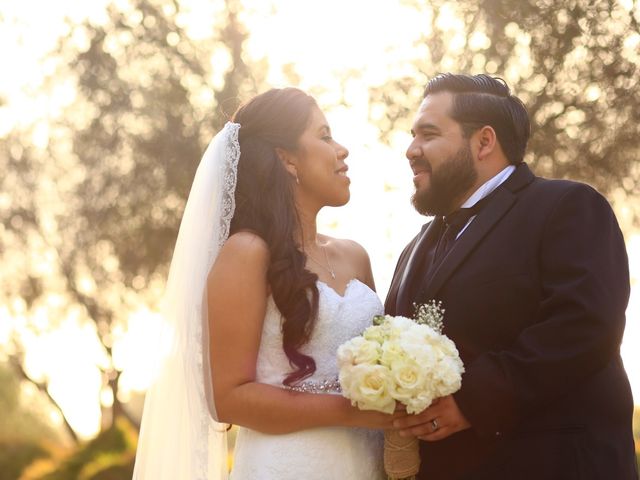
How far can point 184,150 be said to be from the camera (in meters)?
12.5

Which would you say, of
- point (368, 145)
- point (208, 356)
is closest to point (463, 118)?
point (208, 356)

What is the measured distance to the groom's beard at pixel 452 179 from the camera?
546cm

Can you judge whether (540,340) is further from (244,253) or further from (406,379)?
(244,253)

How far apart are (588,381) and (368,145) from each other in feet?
21.0

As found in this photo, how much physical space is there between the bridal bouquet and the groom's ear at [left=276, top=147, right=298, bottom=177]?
3.80 ft

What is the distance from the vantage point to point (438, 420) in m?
4.55

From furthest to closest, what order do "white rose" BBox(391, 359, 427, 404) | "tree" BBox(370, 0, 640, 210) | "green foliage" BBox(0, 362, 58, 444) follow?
"green foliage" BBox(0, 362, 58, 444), "tree" BBox(370, 0, 640, 210), "white rose" BBox(391, 359, 427, 404)

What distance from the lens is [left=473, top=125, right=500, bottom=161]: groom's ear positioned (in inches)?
216

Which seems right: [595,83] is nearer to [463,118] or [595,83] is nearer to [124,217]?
[463,118]

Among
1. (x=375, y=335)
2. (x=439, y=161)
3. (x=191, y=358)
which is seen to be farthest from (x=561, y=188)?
(x=191, y=358)

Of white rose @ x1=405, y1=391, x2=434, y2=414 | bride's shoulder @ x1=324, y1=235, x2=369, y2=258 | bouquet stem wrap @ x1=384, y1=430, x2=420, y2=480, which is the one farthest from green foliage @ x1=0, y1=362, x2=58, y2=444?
white rose @ x1=405, y1=391, x2=434, y2=414

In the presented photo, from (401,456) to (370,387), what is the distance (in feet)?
1.93

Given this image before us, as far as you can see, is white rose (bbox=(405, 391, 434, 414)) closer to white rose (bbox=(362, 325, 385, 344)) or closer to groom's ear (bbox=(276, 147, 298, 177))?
white rose (bbox=(362, 325, 385, 344))

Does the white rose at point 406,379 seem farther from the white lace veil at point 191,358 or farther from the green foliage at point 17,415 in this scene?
the green foliage at point 17,415
